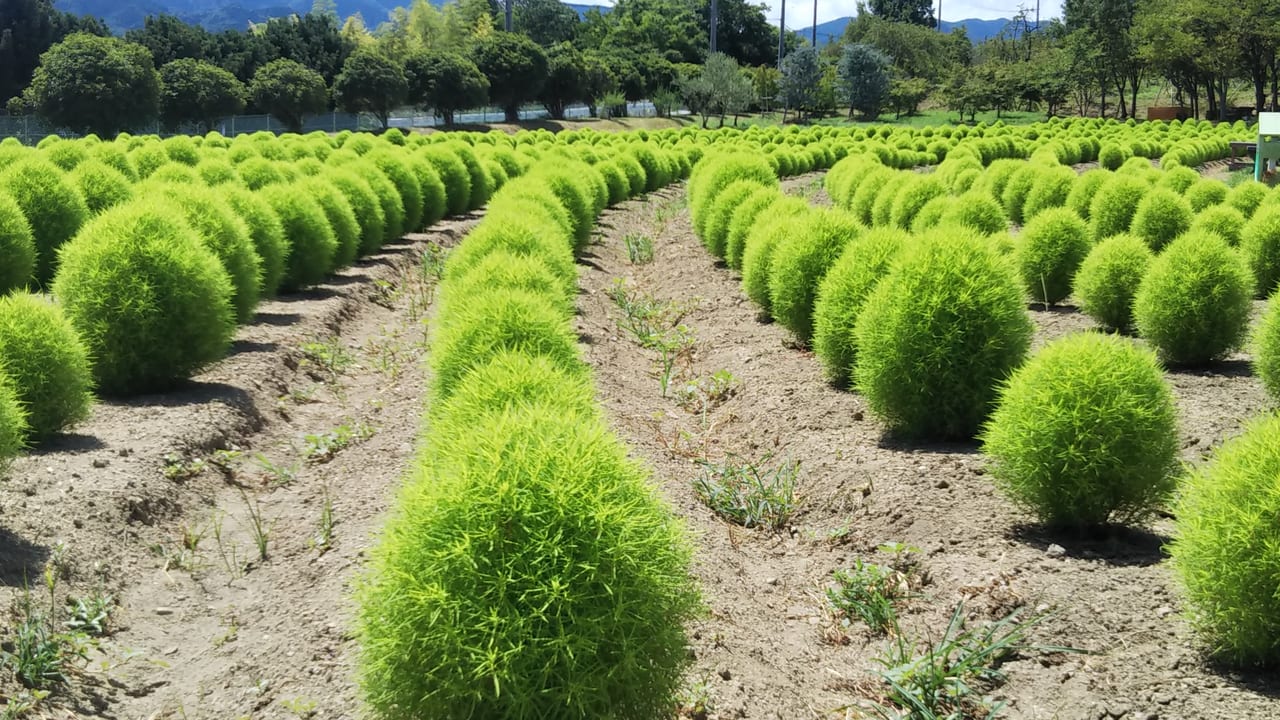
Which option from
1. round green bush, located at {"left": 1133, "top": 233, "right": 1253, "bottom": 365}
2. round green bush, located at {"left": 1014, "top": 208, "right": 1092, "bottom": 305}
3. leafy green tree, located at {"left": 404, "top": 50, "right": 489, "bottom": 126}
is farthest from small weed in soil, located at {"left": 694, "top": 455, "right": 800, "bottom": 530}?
leafy green tree, located at {"left": 404, "top": 50, "right": 489, "bottom": 126}

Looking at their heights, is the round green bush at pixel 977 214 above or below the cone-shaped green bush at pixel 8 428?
above

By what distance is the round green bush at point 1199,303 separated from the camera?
9.88 meters

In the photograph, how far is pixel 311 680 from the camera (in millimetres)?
4766

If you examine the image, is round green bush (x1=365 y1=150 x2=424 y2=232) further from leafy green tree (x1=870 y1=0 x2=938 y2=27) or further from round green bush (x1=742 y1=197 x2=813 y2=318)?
leafy green tree (x1=870 y1=0 x2=938 y2=27)

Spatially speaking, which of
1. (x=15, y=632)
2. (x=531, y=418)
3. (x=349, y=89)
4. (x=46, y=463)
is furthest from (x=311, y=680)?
(x=349, y=89)

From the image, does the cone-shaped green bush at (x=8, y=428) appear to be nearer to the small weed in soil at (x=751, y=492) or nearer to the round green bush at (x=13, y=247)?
the small weed in soil at (x=751, y=492)

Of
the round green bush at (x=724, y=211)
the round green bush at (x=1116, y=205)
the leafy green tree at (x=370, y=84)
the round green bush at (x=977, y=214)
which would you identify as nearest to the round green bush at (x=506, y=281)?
the round green bush at (x=977, y=214)

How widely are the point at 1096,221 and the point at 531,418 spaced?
612 inches

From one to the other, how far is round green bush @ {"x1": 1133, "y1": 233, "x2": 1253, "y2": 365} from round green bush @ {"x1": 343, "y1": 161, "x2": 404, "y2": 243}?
1205 cm

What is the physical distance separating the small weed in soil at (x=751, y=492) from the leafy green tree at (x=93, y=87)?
45.9 m

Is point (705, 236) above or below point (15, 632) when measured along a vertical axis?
above

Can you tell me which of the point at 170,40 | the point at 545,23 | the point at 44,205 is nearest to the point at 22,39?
the point at 170,40

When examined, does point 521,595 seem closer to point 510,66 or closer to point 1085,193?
point 1085,193

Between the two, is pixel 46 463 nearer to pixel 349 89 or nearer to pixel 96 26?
pixel 349 89
